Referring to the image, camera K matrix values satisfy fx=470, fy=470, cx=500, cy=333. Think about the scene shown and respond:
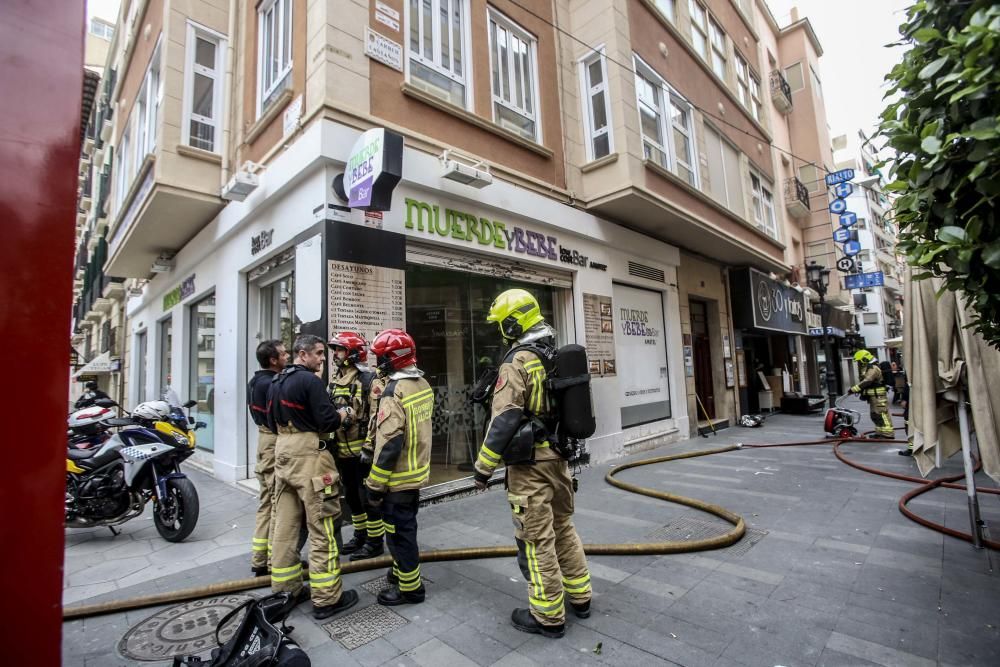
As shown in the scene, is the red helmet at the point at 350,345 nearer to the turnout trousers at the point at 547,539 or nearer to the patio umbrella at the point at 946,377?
the turnout trousers at the point at 547,539

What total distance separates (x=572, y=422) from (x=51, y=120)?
8.82 feet

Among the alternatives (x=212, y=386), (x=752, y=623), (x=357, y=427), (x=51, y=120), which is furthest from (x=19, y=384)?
(x=212, y=386)

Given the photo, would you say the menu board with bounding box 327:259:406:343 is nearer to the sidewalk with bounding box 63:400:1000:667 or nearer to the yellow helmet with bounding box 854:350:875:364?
the sidewalk with bounding box 63:400:1000:667

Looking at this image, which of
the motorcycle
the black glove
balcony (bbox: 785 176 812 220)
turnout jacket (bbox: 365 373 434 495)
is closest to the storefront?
the motorcycle

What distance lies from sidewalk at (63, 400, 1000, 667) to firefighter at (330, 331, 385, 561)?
54cm

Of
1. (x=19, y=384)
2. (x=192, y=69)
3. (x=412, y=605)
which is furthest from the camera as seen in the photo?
(x=192, y=69)

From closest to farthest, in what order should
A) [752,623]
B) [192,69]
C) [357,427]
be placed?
[752,623] < [357,427] < [192,69]

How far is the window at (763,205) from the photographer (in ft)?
47.5

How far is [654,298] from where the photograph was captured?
10.7 m

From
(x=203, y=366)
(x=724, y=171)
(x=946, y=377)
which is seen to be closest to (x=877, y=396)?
(x=724, y=171)

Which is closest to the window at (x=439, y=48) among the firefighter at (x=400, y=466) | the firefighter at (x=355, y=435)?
the firefighter at (x=355, y=435)

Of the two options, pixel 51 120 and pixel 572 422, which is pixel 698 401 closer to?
pixel 572 422

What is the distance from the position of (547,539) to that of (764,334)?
56.0 feet

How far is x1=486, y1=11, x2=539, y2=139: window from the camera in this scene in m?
7.84
